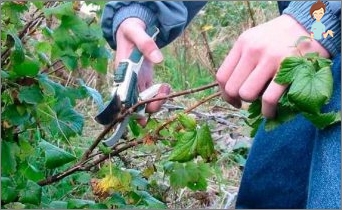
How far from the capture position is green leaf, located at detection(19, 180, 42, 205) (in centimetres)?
91

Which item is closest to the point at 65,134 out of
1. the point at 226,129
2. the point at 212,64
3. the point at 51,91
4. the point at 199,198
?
the point at 51,91

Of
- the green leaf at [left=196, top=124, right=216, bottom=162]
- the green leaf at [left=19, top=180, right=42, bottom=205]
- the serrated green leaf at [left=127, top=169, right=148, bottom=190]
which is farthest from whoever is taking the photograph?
the serrated green leaf at [left=127, top=169, right=148, bottom=190]

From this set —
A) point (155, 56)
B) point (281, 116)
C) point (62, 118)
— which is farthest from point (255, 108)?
point (62, 118)

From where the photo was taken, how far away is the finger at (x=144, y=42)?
0.81 m

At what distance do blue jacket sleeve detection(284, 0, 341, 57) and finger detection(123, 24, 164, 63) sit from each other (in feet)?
0.61

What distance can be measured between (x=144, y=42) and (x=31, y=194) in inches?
10.5

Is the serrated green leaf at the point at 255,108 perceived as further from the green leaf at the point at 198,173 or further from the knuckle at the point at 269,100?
the green leaf at the point at 198,173

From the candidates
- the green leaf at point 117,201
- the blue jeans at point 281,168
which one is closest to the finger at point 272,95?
the blue jeans at point 281,168

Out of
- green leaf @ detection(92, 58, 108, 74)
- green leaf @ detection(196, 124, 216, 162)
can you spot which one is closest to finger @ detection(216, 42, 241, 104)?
green leaf @ detection(196, 124, 216, 162)

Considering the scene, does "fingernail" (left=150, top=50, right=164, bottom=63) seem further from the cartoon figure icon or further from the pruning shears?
the cartoon figure icon

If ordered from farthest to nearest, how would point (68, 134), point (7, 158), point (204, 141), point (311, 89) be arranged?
point (68, 134) < point (7, 158) < point (204, 141) < point (311, 89)

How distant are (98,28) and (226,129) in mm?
801

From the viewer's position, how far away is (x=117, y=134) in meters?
0.93

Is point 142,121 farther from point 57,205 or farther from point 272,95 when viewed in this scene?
point 272,95
